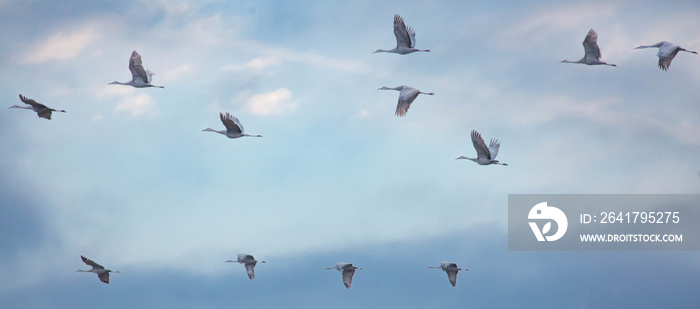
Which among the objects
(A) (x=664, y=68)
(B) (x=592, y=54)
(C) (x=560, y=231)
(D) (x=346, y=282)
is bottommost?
(D) (x=346, y=282)

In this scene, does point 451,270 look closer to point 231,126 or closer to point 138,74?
point 231,126

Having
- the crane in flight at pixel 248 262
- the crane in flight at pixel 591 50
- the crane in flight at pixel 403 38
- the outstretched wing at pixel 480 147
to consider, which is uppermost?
the crane in flight at pixel 591 50

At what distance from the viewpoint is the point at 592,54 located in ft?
217

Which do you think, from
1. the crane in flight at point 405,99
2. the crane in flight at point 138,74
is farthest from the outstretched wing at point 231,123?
the crane in flight at point 405,99

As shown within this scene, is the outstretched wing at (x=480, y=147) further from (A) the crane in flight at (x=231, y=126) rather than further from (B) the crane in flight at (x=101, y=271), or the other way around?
(B) the crane in flight at (x=101, y=271)

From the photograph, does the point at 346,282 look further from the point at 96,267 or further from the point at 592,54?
the point at 592,54

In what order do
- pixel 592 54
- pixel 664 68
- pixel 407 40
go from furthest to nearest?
pixel 592 54, pixel 407 40, pixel 664 68

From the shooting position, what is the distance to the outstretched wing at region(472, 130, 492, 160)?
5738 cm

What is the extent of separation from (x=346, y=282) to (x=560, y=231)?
1694 centimetres

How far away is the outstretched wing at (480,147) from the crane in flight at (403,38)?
7.15m

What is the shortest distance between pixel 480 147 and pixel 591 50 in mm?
12023

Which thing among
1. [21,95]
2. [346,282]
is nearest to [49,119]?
[21,95]

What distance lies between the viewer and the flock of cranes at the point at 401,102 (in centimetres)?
5816

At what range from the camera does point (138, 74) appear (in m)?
64.3
